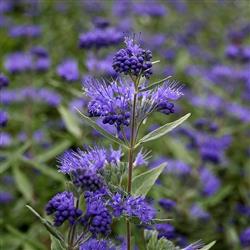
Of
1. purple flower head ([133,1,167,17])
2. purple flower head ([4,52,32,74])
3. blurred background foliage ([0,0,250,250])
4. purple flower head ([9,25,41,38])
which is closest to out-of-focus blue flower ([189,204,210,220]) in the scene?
blurred background foliage ([0,0,250,250])

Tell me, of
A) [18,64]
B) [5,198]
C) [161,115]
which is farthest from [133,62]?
[161,115]

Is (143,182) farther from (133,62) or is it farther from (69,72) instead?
(69,72)

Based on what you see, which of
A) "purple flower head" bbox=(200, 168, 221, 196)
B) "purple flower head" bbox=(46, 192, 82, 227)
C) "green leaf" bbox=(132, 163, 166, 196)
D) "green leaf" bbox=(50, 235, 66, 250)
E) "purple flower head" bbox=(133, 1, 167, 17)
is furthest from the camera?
"purple flower head" bbox=(133, 1, 167, 17)

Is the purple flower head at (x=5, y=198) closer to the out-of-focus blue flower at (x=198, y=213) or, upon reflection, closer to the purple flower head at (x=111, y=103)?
the out-of-focus blue flower at (x=198, y=213)

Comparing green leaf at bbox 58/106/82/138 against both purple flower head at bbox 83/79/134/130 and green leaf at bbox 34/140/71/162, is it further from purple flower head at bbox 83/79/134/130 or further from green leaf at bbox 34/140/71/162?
purple flower head at bbox 83/79/134/130

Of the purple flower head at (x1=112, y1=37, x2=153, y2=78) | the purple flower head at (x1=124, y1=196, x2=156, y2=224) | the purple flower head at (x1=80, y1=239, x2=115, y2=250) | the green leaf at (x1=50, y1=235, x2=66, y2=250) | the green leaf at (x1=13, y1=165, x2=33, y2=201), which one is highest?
the purple flower head at (x1=112, y1=37, x2=153, y2=78)

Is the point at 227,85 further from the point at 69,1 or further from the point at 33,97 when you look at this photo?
the point at 69,1
